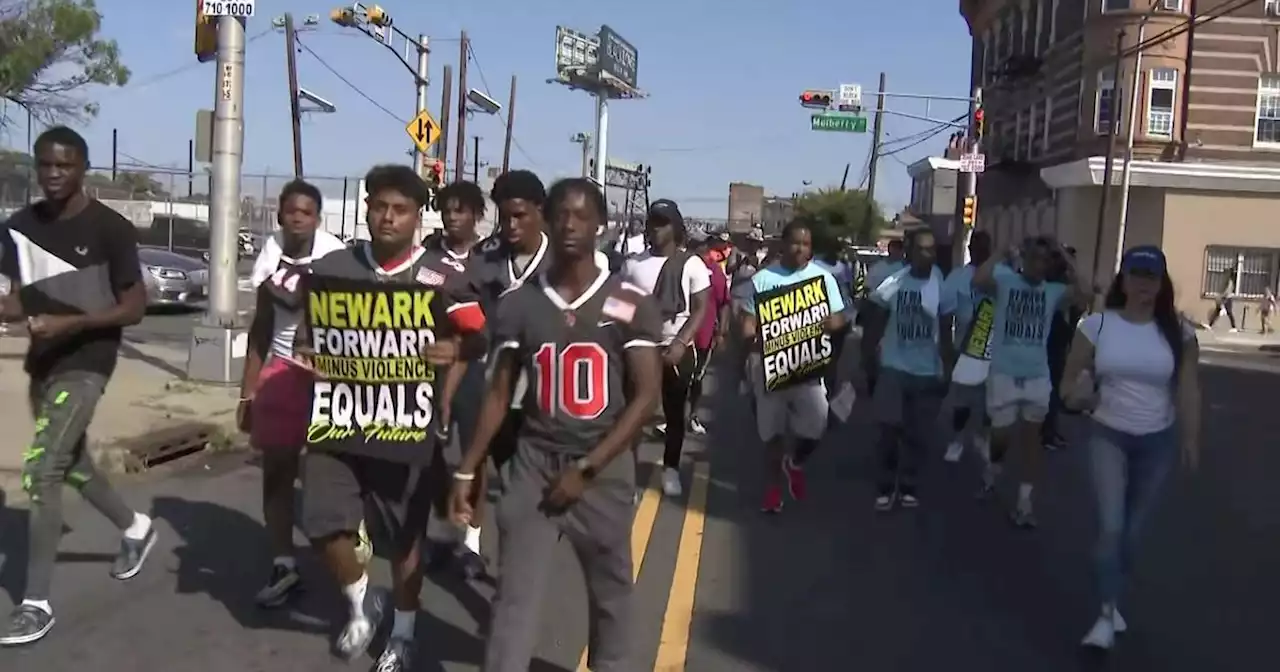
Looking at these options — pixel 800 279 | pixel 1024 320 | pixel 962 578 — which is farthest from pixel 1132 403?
pixel 800 279

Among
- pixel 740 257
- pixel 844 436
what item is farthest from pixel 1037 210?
pixel 844 436

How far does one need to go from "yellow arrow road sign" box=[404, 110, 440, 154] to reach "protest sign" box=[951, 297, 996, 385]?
16896 millimetres

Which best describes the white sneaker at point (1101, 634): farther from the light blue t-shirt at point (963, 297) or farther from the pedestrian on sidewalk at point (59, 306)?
the pedestrian on sidewalk at point (59, 306)

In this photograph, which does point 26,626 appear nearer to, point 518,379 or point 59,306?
point 59,306

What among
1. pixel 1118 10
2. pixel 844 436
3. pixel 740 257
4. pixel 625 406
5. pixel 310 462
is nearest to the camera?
pixel 625 406

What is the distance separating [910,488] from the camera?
870cm

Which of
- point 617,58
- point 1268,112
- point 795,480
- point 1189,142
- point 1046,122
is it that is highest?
point 617,58

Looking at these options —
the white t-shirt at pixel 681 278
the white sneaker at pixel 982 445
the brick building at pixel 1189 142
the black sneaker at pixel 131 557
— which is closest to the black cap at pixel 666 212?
the white t-shirt at pixel 681 278

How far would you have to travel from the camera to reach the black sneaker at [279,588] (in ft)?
19.0

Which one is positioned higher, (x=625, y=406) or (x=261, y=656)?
(x=625, y=406)

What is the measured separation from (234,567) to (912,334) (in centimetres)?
416

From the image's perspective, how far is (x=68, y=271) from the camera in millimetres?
5281

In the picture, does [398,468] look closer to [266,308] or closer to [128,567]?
[266,308]

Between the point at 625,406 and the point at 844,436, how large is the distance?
787 cm
